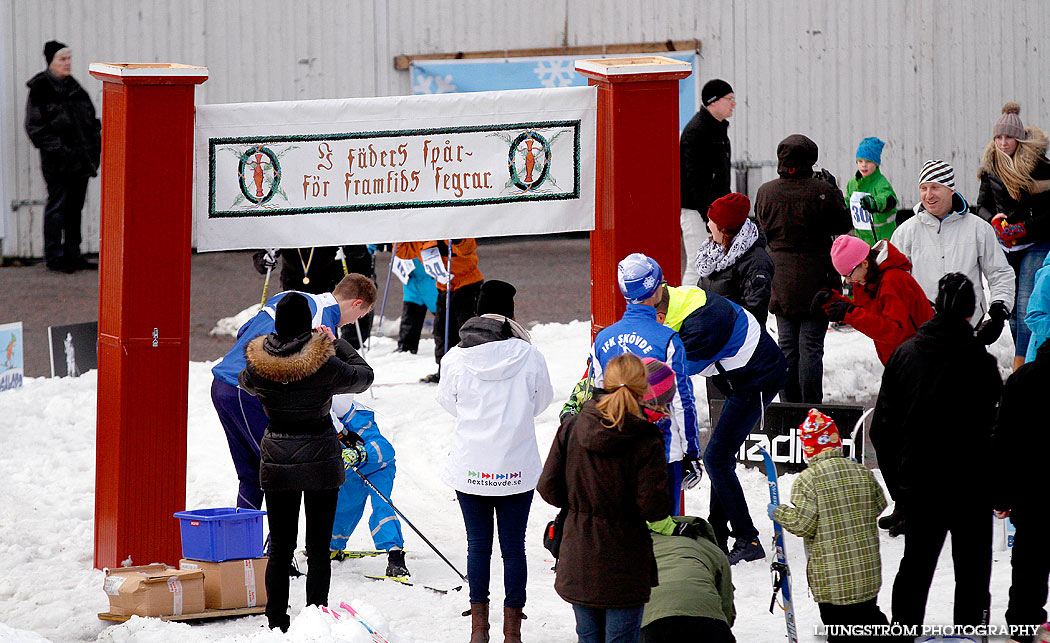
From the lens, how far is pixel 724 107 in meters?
10.3

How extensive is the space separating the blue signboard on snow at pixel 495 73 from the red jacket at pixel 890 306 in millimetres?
9261

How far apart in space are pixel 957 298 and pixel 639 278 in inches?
56.9

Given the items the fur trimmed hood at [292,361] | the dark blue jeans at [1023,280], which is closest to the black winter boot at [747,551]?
the fur trimmed hood at [292,361]

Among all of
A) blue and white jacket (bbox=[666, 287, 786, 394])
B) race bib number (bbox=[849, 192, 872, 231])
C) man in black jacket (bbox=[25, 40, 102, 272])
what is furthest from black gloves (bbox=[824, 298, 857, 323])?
man in black jacket (bbox=[25, 40, 102, 272])

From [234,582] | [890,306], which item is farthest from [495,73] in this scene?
[234,582]

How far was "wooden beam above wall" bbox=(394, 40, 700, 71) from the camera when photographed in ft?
52.4

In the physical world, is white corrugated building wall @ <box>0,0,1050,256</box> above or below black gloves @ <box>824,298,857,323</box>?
above

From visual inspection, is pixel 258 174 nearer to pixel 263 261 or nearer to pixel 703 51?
pixel 263 261

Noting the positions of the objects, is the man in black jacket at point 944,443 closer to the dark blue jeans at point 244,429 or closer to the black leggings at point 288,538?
the black leggings at point 288,538

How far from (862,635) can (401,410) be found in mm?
5114

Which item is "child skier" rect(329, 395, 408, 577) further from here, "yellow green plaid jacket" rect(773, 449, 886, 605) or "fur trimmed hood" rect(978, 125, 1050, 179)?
"fur trimmed hood" rect(978, 125, 1050, 179)

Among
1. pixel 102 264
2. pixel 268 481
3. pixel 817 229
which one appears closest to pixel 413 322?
pixel 817 229

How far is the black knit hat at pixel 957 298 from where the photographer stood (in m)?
5.12

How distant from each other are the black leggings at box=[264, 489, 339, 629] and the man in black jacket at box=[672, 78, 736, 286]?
5155 mm
